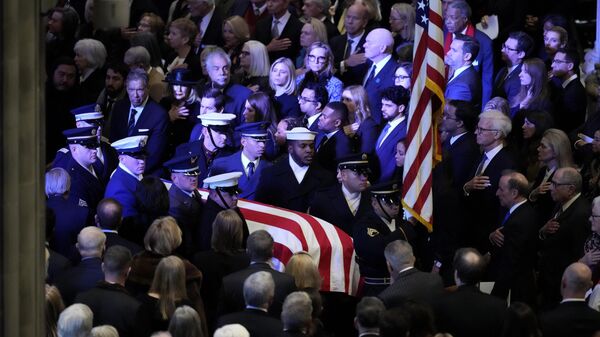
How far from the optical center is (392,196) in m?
12.6

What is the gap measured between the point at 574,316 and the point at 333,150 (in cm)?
407

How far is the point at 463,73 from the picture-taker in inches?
615

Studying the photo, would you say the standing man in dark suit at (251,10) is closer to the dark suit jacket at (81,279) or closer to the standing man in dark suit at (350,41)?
the standing man in dark suit at (350,41)

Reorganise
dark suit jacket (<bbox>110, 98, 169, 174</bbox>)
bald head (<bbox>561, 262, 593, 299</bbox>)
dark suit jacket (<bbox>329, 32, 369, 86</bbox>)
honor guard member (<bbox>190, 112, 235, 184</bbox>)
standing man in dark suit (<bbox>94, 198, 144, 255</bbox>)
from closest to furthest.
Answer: bald head (<bbox>561, 262, 593, 299</bbox>), standing man in dark suit (<bbox>94, 198, 144, 255</bbox>), honor guard member (<bbox>190, 112, 235, 184</bbox>), dark suit jacket (<bbox>110, 98, 169, 174</bbox>), dark suit jacket (<bbox>329, 32, 369, 86</bbox>)

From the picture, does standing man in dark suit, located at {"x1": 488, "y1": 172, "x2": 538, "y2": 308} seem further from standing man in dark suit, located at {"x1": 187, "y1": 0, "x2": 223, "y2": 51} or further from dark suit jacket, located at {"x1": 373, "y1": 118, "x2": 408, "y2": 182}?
standing man in dark suit, located at {"x1": 187, "y1": 0, "x2": 223, "y2": 51}

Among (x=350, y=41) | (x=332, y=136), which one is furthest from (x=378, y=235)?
(x=350, y=41)

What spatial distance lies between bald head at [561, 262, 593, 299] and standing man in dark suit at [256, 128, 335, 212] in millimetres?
3322

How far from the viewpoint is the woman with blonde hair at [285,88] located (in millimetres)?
15422

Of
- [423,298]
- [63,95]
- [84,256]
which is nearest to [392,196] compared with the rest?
[423,298]

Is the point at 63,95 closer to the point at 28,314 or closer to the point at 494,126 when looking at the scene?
the point at 494,126

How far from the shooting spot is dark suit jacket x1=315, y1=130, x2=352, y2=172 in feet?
47.2

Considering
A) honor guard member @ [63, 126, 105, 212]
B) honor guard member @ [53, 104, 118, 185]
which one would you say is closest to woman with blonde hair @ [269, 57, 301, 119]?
honor guard member @ [53, 104, 118, 185]

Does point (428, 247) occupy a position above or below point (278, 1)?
below

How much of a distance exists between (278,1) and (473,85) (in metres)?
2.99
